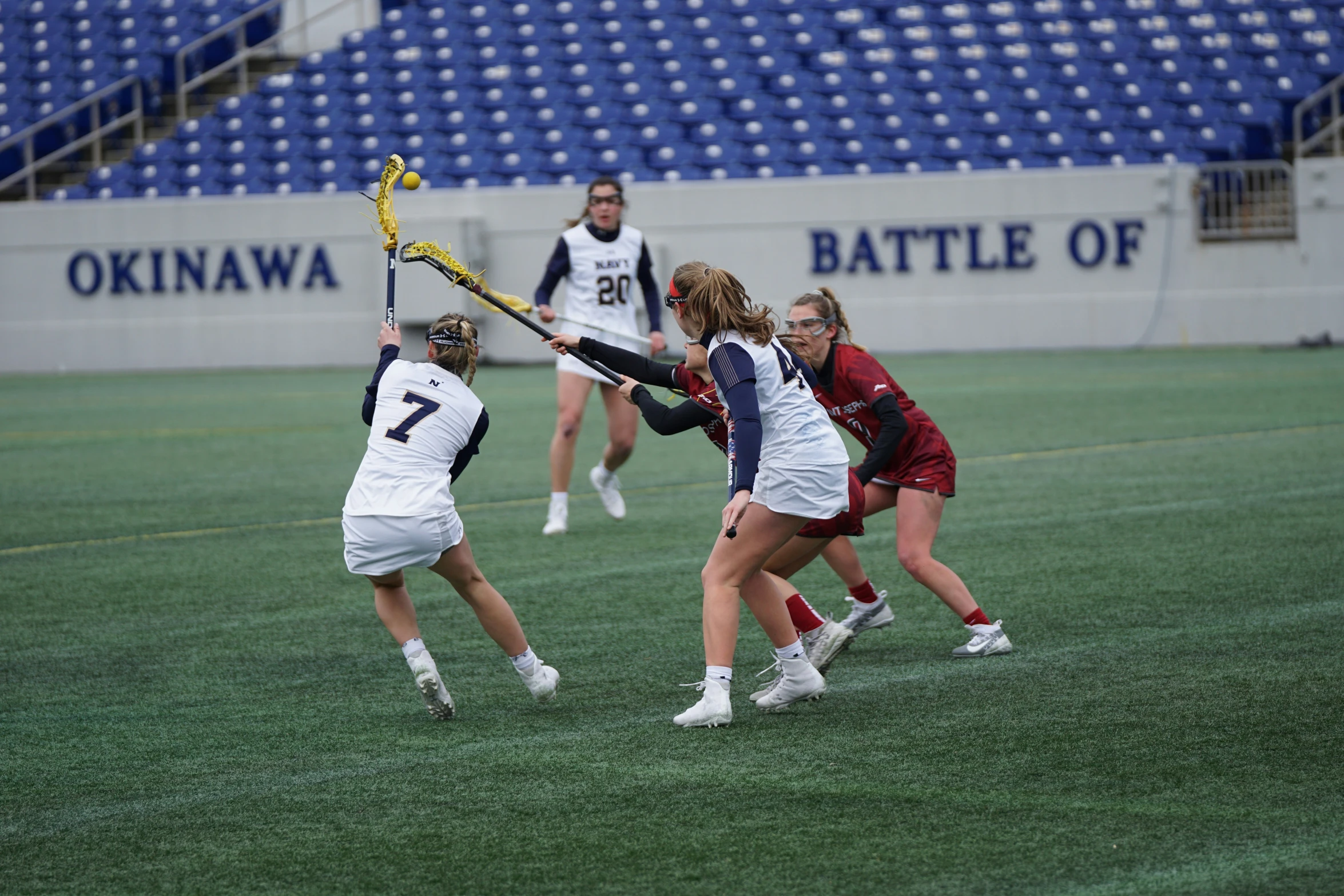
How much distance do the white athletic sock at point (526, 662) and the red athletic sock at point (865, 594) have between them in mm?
1647

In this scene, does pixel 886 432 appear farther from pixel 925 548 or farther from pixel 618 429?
pixel 618 429

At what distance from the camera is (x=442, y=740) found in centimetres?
526

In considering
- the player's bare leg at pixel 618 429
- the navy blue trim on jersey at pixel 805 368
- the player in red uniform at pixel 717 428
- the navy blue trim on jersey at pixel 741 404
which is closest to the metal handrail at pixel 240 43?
the player's bare leg at pixel 618 429

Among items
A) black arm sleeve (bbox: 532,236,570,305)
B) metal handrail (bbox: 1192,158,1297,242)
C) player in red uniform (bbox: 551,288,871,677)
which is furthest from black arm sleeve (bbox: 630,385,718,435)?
metal handrail (bbox: 1192,158,1297,242)

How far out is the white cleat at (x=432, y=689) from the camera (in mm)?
5406

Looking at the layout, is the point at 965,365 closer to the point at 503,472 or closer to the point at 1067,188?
the point at 1067,188

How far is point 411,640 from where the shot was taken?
18.5 feet

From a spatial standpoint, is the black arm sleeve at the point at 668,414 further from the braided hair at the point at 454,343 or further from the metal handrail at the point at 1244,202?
the metal handrail at the point at 1244,202

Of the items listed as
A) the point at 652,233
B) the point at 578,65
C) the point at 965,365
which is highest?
the point at 578,65

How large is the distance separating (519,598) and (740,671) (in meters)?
1.82

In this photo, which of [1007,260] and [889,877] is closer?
[889,877]

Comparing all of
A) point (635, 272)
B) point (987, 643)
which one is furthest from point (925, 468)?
point (635, 272)

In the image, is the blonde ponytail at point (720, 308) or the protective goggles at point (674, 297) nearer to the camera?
the blonde ponytail at point (720, 308)

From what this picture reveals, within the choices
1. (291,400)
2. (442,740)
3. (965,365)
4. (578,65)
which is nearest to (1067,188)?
(965,365)
